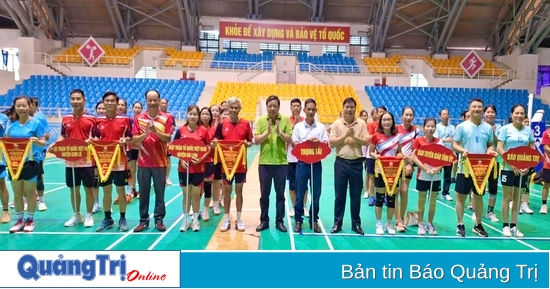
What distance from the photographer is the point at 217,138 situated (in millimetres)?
5379

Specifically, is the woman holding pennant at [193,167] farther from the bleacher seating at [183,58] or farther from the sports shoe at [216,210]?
the bleacher seating at [183,58]

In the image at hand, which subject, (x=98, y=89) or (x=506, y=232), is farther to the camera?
(x=98, y=89)

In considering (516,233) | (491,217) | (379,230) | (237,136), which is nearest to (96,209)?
(237,136)

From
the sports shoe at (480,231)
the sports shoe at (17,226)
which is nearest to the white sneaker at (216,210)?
the sports shoe at (17,226)

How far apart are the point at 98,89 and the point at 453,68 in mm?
22909

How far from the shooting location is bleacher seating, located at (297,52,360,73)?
80.4 feet

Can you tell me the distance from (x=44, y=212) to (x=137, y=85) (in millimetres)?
16285

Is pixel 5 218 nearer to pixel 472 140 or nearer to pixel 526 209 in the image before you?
pixel 472 140

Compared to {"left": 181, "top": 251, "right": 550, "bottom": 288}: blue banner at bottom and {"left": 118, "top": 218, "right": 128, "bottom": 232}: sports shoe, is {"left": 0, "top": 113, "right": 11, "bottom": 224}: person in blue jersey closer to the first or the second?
{"left": 118, "top": 218, "right": 128, "bottom": 232}: sports shoe

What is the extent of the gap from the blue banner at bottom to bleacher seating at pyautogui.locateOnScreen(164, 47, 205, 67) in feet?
72.7

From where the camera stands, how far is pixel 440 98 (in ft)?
70.0

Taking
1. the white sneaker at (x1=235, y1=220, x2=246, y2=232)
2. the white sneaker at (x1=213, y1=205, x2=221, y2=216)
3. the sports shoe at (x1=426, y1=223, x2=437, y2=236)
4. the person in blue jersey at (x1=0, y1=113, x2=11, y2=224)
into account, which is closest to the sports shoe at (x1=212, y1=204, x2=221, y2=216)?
the white sneaker at (x1=213, y1=205, x2=221, y2=216)

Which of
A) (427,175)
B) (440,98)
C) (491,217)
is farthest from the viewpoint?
(440,98)

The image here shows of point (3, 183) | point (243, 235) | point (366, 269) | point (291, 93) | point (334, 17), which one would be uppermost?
point (334, 17)
